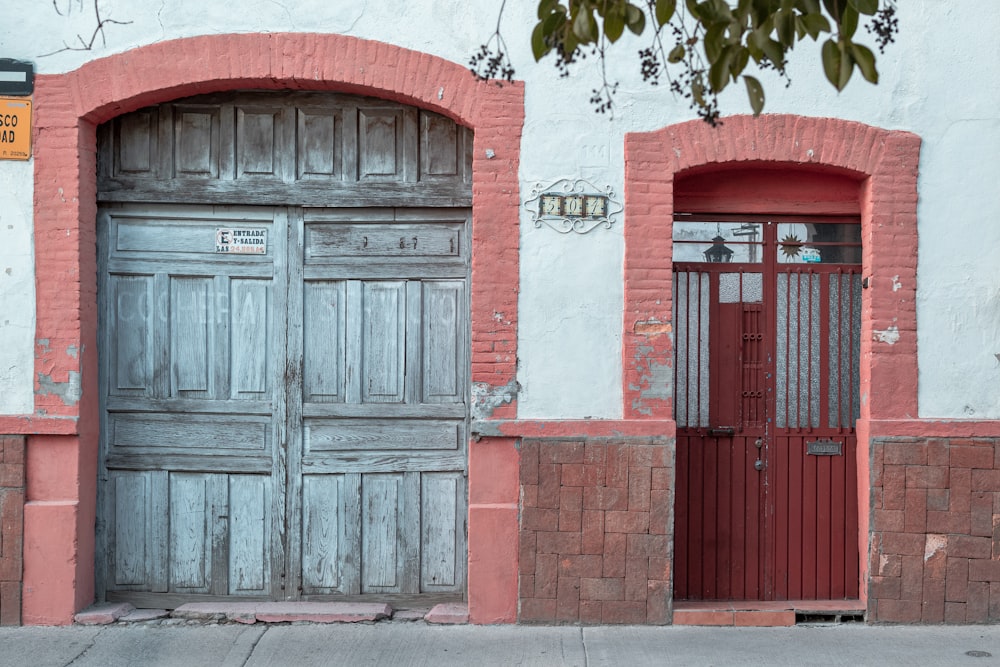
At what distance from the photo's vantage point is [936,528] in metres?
5.66

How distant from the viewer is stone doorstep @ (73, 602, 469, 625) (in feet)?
18.7

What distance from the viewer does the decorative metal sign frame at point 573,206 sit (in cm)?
566

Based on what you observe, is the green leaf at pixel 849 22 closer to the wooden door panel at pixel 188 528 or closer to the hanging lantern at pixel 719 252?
the hanging lantern at pixel 719 252

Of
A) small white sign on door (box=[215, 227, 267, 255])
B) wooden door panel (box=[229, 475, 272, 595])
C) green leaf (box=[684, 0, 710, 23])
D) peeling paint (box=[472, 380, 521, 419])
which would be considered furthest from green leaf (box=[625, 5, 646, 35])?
wooden door panel (box=[229, 475, 272, 595])

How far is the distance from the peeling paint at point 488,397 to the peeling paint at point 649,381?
72cm

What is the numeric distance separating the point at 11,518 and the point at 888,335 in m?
5.31

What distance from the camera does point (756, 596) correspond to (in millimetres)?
5961

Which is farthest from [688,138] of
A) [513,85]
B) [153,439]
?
[153,439]

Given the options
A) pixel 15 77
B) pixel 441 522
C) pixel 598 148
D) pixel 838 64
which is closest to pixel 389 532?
pixel 441 522

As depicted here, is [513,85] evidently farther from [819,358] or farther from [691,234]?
[819,358]

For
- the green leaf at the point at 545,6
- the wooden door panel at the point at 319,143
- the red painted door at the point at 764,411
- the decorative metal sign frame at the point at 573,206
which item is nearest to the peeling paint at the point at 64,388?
the wooden door panel at the point at 319,143

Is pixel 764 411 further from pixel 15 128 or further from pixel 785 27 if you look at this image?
pixel 15 128

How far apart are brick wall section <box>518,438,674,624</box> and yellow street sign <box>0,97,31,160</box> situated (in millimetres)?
3480

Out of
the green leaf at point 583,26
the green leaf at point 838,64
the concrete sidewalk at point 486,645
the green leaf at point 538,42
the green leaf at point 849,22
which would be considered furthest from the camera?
the concrete sidewalk at point 486,645
